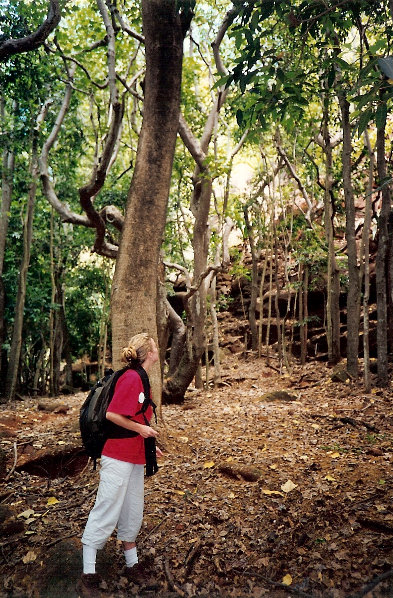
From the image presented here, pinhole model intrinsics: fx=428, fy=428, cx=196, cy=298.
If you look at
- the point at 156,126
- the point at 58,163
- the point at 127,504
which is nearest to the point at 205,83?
the point at 58,163

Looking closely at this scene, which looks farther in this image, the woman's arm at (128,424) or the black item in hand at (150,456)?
the black item in hand at (150,456)

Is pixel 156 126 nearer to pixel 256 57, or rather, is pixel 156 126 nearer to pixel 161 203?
pixel 161 203

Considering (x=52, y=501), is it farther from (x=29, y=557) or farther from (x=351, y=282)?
(x=351, y=282)

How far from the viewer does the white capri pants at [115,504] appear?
10.4 ft

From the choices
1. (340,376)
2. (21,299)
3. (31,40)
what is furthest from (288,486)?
(21,299)

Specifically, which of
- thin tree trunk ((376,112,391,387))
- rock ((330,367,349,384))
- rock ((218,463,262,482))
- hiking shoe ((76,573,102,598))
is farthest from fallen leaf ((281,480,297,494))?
rock ((330,367,349,384))

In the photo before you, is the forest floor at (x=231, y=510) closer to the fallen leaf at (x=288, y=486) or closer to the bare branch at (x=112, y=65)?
the fallen leaf at (x=288, y=486)

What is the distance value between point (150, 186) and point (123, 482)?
3798mm

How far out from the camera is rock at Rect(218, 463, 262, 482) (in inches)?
207

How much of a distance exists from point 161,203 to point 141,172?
1.61ft

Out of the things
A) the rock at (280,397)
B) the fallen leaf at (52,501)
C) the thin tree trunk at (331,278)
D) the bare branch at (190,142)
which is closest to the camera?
the fallen leaf at (52,501)

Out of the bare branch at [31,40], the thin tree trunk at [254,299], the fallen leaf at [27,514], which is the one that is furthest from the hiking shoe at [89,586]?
the thin tree trunk at [254,299]

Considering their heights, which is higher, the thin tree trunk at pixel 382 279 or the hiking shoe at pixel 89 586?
the thin tree trunk at pixel 382 279

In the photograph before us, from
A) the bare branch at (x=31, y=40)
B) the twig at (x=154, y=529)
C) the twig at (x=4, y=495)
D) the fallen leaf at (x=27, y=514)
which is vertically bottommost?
the twig at (x=154, y=529)
